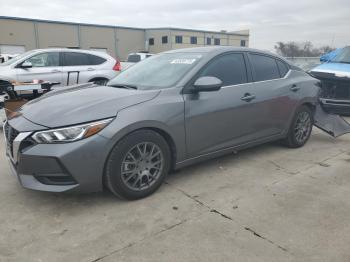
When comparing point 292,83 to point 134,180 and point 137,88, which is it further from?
point 134,180

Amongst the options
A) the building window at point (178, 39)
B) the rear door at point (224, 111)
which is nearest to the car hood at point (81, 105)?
the rear door at point (224, 111)

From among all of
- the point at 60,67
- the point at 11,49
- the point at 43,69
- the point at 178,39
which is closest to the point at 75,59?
the point at 60,67

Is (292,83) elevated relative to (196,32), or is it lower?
lower

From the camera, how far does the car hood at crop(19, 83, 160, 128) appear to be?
3.05 m

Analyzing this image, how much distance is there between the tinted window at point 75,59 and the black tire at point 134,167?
20.3ft

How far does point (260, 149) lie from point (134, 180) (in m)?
2.56

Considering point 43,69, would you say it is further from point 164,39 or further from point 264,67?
point 164,39

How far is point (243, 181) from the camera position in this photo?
12.7ft

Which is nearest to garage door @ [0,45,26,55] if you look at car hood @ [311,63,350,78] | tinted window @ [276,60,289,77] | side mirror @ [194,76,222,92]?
car hood @ [311,63,350,78]

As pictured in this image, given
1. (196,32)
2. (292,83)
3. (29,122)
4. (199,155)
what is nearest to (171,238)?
(199,155)

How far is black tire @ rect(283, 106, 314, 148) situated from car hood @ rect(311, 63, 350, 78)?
2378 mm

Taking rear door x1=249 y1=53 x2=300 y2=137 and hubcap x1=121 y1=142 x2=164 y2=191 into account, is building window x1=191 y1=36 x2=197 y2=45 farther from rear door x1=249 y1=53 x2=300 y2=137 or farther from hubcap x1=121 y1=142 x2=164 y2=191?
hubcap x1=121 y1=142 x2=164 y2=191

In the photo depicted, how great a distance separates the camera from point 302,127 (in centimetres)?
523

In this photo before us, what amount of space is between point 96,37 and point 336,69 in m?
35.7
